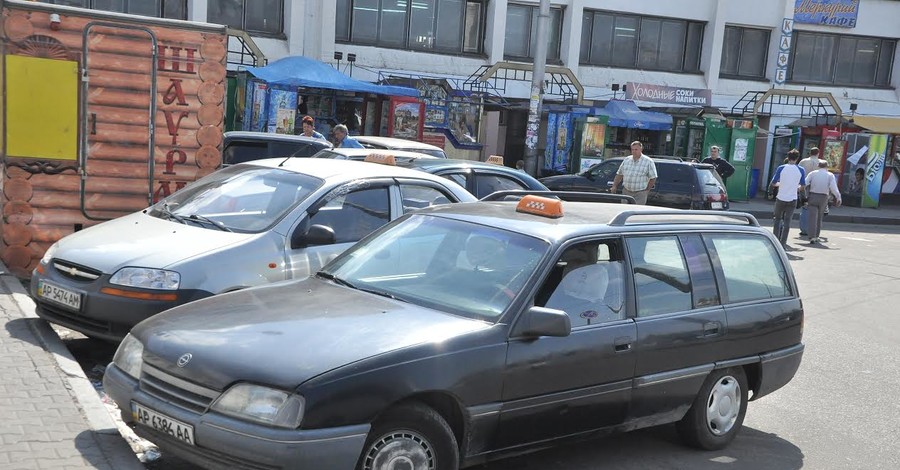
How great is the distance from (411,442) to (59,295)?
11.4ft

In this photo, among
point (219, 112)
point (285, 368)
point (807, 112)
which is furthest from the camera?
point (807, 112)

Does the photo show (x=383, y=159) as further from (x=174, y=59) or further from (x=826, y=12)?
(x=826, y=12)

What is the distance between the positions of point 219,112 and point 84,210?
1.66m

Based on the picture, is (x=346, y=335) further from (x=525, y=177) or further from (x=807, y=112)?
(x=807, y=112)

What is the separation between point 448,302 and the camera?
495cm

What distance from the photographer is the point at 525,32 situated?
2931 centimetres

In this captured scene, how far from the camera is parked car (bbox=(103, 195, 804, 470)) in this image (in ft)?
13.5

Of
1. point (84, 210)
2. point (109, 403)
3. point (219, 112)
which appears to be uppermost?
point (219, 112)

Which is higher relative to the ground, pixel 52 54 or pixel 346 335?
pixel 52 54

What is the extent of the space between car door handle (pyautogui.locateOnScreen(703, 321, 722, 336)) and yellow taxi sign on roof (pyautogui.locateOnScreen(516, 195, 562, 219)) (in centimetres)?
119

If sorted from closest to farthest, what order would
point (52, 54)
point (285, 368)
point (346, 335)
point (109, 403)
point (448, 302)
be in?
point (285, 368), point (346, 335), point (448, 302), point (109, 403), point (52, 54)

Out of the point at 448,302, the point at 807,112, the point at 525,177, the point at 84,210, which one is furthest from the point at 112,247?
the point at 807,112

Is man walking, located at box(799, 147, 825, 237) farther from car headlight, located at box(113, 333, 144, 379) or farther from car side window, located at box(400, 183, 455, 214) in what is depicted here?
car headlight, located at box(113, 333, 144, 379)

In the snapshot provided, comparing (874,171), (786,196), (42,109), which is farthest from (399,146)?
(874,171)
